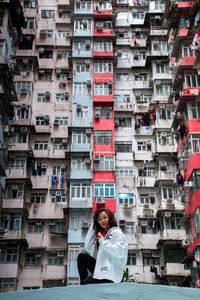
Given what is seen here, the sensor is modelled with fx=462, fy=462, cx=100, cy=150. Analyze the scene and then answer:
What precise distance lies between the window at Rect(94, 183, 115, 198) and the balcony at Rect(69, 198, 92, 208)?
629 mm

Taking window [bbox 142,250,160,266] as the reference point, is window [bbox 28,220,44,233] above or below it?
above

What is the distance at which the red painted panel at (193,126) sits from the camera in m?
24.1

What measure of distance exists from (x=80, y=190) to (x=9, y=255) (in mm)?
5457

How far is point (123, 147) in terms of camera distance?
29.5 meters

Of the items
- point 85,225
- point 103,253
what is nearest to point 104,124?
point 85,225

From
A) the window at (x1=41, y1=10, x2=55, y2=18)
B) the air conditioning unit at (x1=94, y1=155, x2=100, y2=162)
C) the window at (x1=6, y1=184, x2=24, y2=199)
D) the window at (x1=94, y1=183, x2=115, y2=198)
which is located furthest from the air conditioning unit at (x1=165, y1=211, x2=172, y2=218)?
the window at (x1=41, y1=10, x2=55, y2=18)

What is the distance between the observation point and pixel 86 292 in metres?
4.07

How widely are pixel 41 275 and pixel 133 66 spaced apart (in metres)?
15.5

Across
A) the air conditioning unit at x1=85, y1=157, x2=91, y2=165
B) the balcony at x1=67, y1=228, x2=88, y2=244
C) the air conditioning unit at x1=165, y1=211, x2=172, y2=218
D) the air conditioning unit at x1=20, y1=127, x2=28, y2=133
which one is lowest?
Result: the balcony at x1=67, y1=228, x2=88, y2=244

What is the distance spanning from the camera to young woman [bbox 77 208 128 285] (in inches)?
204

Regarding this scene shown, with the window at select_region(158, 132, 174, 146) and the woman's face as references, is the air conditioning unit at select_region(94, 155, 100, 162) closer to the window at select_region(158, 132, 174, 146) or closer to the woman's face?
the window at select_region(158, 132, 174, 146)

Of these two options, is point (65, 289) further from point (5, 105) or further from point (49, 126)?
point (49, 126)

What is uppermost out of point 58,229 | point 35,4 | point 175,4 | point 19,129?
point 35,4

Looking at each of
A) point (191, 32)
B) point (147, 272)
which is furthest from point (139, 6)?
point (147, 272)
